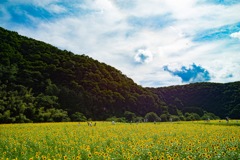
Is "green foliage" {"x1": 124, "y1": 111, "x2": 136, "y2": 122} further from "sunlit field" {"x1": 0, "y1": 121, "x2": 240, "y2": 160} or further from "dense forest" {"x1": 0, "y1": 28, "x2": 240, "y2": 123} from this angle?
"sunlit field" {"x1": 0, "y1": 121, "x2": 240, "y2": 160}

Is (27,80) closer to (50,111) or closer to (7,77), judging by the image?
(7,77)

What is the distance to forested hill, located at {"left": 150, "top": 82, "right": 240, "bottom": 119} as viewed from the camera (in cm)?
6756

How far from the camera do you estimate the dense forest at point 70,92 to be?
4309 centimetres

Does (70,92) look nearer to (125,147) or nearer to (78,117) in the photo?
(78,117)

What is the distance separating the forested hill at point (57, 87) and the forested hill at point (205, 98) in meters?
12.8

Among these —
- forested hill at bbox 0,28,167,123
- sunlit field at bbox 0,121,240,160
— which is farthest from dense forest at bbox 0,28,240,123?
sunlit field at bbox 0,121,240,160

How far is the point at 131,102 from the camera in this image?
6216 cm

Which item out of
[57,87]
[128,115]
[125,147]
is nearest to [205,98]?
[128,115]

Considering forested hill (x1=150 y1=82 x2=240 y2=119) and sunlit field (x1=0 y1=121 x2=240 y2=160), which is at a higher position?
forested hill (x1=150 y1=82 x2=240 y2=119)

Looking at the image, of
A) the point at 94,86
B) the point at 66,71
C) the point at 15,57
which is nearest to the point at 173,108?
the point at 94,86

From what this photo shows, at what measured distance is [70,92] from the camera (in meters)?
54.0

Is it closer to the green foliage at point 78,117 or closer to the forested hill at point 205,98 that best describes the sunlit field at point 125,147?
the green foliage at point 78,117

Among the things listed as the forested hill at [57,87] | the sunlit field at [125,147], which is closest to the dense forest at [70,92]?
the forested hill at [57,87]

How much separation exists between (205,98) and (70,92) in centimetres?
A: 4593
